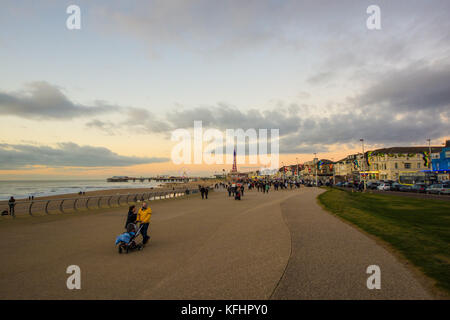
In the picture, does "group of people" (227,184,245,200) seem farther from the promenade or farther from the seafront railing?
the promenade

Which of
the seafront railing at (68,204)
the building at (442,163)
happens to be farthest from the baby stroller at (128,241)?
the building at (442,163)

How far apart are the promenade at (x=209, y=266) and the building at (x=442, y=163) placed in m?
60.9

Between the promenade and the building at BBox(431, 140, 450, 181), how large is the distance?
60.9 m

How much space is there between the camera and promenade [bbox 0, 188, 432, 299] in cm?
523

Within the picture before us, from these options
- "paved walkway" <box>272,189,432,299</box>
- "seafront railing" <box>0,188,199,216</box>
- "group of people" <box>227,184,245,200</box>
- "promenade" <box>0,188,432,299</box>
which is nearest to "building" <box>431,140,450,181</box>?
"group of people" <box>227,184,245,200</box>

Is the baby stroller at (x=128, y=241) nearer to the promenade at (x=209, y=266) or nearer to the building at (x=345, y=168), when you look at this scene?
the promenade at (x=209, y=266)

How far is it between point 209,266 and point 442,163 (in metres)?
70.4

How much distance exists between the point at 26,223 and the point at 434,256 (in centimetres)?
1932

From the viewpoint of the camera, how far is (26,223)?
14.8 metres

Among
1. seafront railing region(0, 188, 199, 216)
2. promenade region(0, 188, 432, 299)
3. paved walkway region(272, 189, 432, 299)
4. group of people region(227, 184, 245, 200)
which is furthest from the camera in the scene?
group of people region(227, 184, 245, 200)

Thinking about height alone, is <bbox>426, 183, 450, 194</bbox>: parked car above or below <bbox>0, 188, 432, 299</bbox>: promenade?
below
